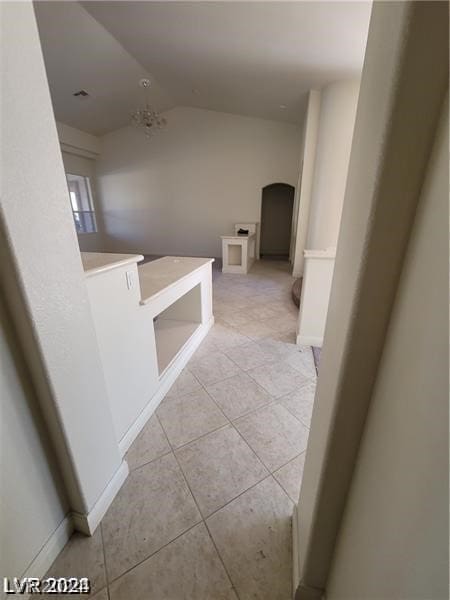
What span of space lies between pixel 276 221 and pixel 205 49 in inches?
220

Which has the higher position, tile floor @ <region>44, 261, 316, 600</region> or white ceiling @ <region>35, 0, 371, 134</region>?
white ceiling @ <region>35, 0, 371, 134</region>

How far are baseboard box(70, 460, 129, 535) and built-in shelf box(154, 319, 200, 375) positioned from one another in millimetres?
767

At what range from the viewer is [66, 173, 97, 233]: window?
Answer: 312 inches

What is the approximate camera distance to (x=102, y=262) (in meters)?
1.26

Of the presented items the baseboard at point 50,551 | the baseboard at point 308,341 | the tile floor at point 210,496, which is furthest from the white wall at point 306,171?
the baseboard at point 50,551

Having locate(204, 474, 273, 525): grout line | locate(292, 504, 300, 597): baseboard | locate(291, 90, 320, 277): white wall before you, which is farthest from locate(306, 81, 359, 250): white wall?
locate(292, 504, 300, 597): baseboard

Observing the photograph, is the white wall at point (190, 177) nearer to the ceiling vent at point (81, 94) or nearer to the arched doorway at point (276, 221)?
the arched doorway at point (276, 221)

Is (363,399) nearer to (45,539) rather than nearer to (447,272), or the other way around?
(447,272)

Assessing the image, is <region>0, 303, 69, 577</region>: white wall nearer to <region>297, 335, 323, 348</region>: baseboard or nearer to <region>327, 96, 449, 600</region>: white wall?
<region>327, 96, 449, 600</region>: white wall

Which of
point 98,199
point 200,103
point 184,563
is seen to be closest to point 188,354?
point 184,563

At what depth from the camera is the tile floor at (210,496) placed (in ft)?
3.26

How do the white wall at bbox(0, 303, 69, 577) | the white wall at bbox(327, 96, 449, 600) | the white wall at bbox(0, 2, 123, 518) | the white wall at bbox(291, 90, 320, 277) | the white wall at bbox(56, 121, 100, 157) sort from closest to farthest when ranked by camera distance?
1. the white wall at bbox(327, 96, 449, 600)
2. the white wall at bbox(0, 2, 123, 518)
3. the white wall at bbox(0, 303, 69, 577)
4. the white wall at bbox(291, 90, 320, 277)
5. the white wall at bbox(56, 121, 100, 157)

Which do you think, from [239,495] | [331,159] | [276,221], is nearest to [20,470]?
[239,495]

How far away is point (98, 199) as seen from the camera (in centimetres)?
831
